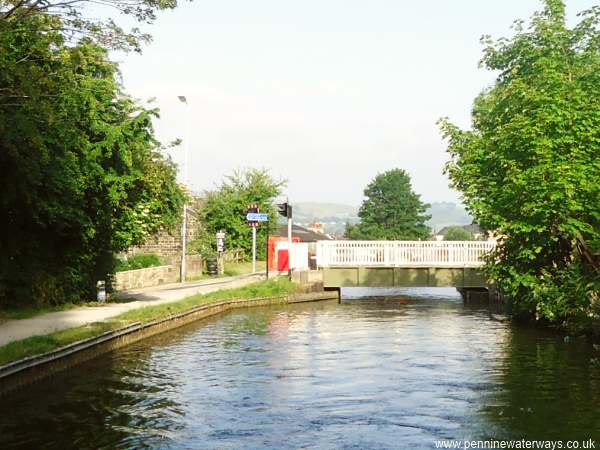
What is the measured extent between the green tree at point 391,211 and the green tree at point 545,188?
7708 centimetres

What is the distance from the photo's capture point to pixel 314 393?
1684 cm

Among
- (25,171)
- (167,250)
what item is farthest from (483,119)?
(167,250)

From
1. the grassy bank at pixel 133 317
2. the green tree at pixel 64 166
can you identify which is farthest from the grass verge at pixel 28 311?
the grassy bank at pixel 133 317

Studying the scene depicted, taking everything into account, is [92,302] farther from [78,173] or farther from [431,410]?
[431,410]

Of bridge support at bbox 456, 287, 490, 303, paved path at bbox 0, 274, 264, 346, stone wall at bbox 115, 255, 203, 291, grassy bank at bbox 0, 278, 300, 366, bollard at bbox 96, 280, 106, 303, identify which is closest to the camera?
grassy bank at bbox 0, 278, 300, 366

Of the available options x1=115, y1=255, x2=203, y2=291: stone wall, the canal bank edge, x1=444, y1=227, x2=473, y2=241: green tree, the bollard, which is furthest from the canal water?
x1=444, y1=227, x2=473, y2=241: green tree

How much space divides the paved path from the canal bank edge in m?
1.26

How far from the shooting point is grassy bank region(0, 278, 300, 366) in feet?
58.1

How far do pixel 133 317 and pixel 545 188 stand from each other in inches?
527

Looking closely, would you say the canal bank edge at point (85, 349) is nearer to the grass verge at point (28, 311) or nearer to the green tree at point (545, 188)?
the grass verge at point (28, 311)

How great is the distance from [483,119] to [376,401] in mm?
23675

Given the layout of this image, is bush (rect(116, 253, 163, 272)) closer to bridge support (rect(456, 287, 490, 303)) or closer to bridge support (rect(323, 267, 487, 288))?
bridge support (rect(323, 267, 487, 288))

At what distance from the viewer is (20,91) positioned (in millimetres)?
19484

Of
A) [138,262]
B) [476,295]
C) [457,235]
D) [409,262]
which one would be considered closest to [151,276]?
[138,262]
